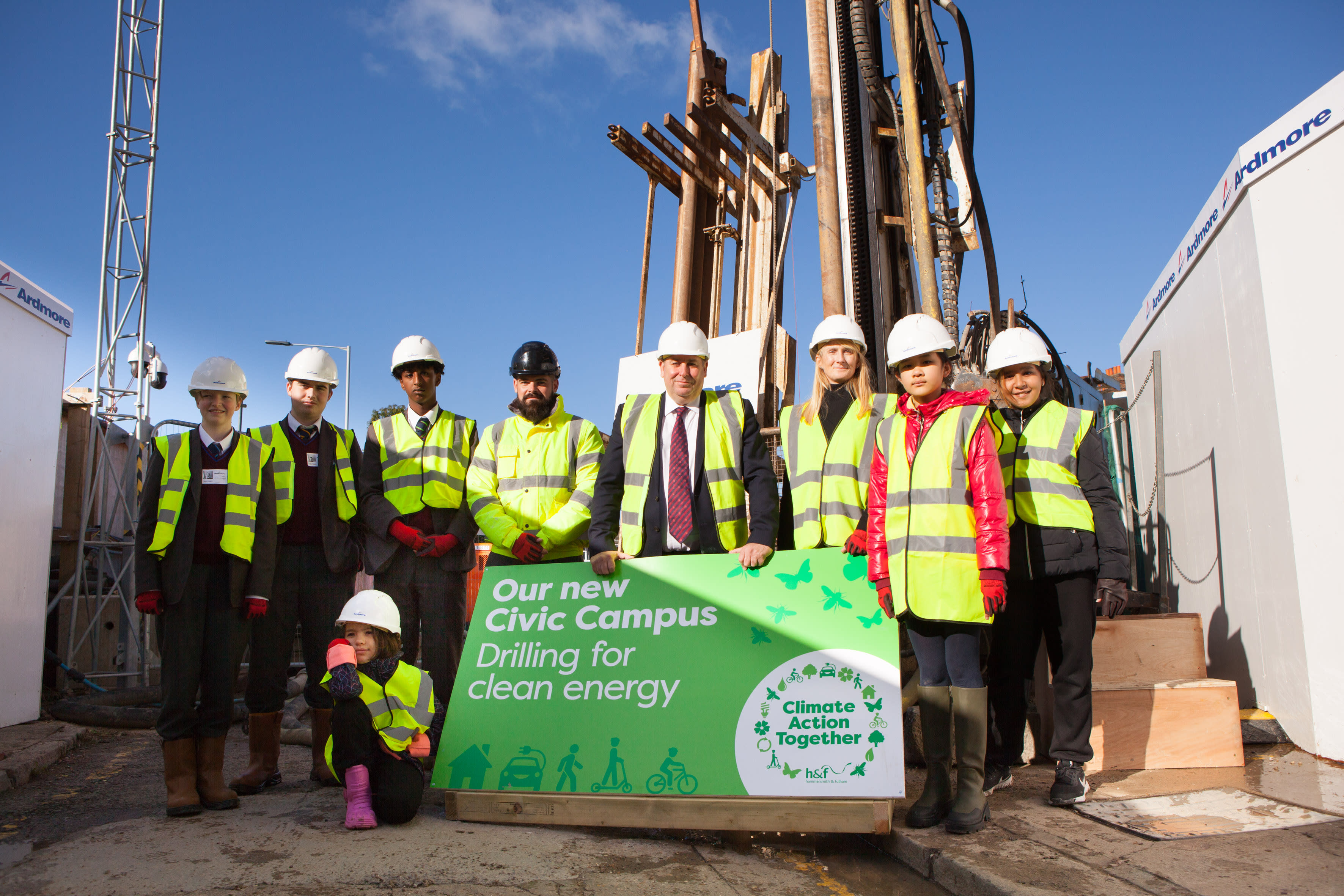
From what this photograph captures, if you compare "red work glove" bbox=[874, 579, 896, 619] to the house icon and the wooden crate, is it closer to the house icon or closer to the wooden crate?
the wooden crate

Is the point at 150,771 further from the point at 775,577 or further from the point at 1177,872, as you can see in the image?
the point at 1177,872

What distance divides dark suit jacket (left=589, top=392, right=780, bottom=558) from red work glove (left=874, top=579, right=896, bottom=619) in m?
0.59

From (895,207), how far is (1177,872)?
29.9 ft

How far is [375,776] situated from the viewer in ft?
12.1

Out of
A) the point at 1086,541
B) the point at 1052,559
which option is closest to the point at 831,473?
the point at 1052,559

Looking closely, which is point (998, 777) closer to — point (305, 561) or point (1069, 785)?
point (1069, 785)

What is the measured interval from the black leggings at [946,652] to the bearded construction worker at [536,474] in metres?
1.77

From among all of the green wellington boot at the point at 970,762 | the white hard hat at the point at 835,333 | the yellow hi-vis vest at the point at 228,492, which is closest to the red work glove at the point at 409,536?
the yellow hi-vis vest at the point at 228,492

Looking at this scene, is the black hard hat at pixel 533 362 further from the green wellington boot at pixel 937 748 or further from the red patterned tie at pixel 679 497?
the green wellington boot at pixel 937 748

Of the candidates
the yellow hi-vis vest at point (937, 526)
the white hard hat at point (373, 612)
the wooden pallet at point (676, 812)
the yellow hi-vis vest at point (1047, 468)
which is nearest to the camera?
the wooden pallet at point (676, 812)

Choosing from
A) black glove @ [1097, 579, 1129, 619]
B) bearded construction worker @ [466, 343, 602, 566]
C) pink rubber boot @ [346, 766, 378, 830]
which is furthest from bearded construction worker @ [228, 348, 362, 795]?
black glove @ [1097, 579, 1129, 619]

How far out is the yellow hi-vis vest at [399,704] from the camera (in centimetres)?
371

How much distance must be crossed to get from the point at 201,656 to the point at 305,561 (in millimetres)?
677

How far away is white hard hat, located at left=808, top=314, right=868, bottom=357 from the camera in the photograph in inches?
168
